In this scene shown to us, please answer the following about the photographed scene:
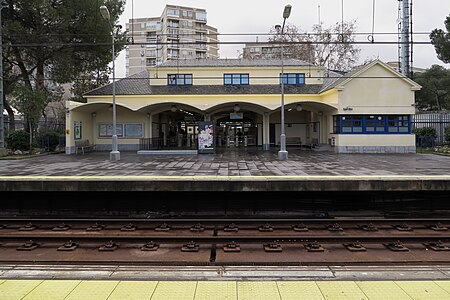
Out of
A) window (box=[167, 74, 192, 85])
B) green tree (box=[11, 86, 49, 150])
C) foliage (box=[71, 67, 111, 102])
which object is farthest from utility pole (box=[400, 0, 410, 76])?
green tree (box=[11, 86, 49, 150])

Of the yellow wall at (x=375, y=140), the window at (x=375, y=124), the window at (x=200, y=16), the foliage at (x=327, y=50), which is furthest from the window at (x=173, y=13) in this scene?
the yellow wall at (x=375, y=140)

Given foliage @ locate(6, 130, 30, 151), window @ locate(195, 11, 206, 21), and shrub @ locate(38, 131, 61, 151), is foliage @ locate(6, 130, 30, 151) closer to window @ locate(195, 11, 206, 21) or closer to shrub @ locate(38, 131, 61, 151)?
shrub @ locate(38, 131, 61, 151)

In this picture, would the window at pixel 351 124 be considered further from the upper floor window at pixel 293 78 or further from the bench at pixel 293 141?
the upper floor window at pixel 293 78

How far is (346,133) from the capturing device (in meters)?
26.9

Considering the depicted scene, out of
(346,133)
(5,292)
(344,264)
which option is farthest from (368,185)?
(346,133)

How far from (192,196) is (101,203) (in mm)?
2956

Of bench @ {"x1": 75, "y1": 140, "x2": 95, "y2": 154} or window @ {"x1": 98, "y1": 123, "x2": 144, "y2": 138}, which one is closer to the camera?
bench @ {"x1": 75, "y1": 140, "x2": 95, "y2": 154}

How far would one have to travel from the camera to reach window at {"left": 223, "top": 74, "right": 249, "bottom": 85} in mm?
34034

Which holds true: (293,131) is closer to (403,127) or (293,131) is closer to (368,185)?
(403,127)

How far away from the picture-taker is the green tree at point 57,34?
27.9 m

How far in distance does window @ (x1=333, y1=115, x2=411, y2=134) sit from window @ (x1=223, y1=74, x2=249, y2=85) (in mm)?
10119

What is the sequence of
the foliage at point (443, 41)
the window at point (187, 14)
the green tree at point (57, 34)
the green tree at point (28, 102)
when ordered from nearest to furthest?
1. the green tree at point (28, 102)
2. the green tree at point (57, 34)
3. the foliage at point (443, 41)
4. the window at point (187, 14)

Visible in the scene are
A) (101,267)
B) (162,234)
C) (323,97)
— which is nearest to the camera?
(101,267)

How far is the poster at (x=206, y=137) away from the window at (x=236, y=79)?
396 inches
